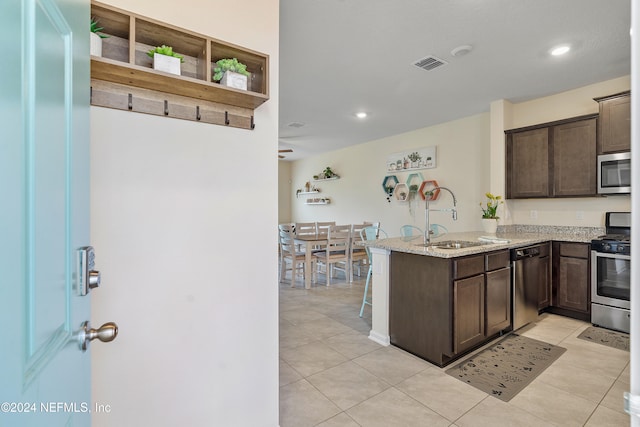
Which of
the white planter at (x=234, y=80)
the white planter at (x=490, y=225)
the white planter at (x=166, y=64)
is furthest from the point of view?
the white planter at (x=490, y=225)

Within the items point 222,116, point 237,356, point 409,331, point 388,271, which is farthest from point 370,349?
point 222,116

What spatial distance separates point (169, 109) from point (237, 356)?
120 centimetres

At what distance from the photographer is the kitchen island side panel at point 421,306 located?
231 cm

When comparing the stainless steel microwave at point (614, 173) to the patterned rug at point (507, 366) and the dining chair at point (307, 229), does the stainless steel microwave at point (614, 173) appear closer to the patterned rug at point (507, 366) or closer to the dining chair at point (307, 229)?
the patterned rug at point (507, 366)

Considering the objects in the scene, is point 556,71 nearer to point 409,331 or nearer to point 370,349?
point 409,331

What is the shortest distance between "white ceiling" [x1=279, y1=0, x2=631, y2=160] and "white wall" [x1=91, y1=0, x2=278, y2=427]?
106 centimetres

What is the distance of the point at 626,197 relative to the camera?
327 cm

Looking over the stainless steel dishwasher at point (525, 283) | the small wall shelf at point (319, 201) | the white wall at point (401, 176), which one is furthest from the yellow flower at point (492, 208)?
the small wall shelf at point (319, 201)

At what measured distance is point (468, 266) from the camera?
2.40m

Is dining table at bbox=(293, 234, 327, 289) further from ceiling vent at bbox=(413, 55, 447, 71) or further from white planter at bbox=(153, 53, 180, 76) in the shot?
white planter at bbox=(153, 53, 180, 76)

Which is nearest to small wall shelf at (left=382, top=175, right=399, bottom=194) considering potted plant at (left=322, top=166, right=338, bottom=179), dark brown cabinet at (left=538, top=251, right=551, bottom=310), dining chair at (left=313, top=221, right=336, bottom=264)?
dining chair at (left=313, top=221, right=336, bottom=264)

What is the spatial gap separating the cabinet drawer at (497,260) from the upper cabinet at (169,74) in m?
2.27

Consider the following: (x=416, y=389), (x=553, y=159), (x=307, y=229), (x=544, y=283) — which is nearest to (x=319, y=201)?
(x=307, y=229)

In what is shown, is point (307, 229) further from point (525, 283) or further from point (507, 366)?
point (507, 366)
